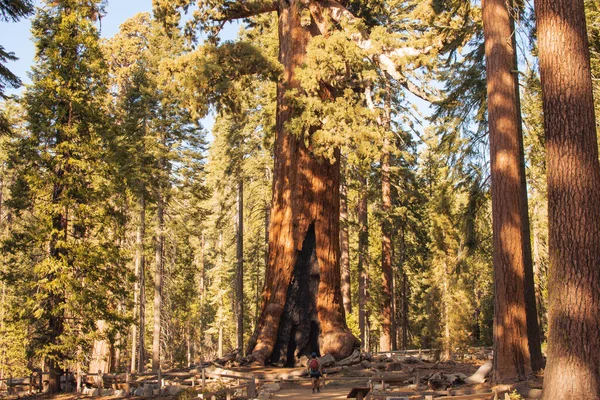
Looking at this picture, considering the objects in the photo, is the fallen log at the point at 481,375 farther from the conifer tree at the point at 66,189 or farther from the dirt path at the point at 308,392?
the conifer tree at the point at 66,189

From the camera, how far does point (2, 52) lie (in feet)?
54.0

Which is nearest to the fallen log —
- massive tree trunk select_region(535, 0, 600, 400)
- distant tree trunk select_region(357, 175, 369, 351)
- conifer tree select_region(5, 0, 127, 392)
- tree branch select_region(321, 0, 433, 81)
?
massive tree trunk select_region(535, 0, 600, 400)

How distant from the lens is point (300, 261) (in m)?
18.4

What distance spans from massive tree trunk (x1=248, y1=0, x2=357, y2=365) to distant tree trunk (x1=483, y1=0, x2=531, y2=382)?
6.34 metres

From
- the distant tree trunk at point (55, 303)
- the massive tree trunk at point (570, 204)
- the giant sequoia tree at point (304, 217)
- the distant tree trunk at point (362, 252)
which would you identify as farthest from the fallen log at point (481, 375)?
the distant tree trunk at point (362, 252)

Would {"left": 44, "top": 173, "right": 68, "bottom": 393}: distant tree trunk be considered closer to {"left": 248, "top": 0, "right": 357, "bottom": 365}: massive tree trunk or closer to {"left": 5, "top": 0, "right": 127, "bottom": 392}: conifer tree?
{"left": 5, "top": 0, "right": 127, "bottom": 392}: conifer tree

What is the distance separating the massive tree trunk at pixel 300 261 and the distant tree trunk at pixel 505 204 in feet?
20.8

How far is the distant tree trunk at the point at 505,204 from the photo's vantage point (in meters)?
11.5

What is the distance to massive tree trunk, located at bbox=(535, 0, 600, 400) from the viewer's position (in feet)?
26.4

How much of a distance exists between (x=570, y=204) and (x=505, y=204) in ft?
12.6

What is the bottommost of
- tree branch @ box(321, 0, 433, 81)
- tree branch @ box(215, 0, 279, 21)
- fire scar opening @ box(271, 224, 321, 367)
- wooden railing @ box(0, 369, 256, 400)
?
wooden railing @ box(0, 369, 256, 400)

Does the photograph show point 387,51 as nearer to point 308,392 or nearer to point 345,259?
point 308,392

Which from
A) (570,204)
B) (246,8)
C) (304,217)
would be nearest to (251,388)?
(304,217)

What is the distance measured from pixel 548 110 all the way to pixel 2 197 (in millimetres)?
48743
